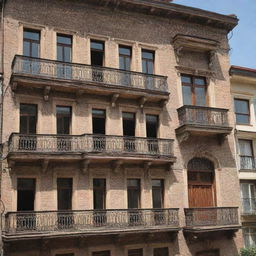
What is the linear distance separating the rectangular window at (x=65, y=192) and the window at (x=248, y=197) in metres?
10.9

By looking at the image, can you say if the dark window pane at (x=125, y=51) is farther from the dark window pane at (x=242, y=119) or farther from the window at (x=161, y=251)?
the window at (x=161, y=251)

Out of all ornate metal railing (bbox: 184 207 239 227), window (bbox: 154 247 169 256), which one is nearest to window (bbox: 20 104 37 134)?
window (bbox: 154 247 169 256)

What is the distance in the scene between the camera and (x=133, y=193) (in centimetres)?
2042

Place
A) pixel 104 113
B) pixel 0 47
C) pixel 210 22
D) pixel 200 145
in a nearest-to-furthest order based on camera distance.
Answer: pixel 0 47 → pixel 104 113 → pixel 200 145 → pixel 210 22

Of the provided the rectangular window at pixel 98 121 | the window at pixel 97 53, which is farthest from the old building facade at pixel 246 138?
the rectangular window at pixel 98 121

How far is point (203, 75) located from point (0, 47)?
11985mm

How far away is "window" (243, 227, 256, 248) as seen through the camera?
74.9 feet

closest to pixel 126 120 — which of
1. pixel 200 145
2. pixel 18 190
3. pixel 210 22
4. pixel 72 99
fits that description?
pixel 72 99

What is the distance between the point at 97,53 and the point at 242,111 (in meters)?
10.3

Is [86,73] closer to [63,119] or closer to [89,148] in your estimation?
[63,119]

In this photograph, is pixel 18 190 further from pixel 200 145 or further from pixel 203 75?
pixel 203 75

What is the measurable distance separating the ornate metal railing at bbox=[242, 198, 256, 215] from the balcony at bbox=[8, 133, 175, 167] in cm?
602

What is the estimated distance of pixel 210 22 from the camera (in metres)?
24.3

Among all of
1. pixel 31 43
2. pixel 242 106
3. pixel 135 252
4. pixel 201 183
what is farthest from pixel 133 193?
pixel 242 106
